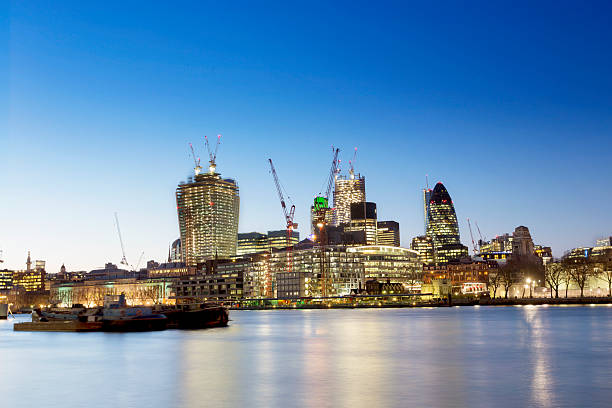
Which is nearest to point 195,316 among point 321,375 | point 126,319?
point 126,319

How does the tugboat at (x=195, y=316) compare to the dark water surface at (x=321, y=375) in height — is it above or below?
below

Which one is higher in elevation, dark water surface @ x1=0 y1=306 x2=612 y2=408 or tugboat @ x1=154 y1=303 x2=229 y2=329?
dark water surface @ x1=0 y1=306 x2=612 y2=408

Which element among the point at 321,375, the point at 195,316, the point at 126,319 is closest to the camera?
the point at 321,375

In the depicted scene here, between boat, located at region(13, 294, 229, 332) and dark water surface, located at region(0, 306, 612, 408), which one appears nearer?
dark water surface, located at region(0, 306, 612, 408)

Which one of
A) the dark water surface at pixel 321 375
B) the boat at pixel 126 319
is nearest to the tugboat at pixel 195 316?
the boat at pixel 126 319

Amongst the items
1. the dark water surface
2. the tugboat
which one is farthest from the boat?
the dark water surface

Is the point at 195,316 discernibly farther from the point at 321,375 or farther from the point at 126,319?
the point at 321,375

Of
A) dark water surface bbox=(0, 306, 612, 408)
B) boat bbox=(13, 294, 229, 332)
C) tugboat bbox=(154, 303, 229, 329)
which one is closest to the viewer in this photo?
dark water surface bbox=(0, 306, 612, 408)

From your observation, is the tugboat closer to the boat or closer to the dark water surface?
the boat

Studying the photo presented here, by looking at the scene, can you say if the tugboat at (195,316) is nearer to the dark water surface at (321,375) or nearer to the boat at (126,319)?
the boat at (126,319)

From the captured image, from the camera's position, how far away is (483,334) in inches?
3081

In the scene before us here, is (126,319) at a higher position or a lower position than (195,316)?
higher

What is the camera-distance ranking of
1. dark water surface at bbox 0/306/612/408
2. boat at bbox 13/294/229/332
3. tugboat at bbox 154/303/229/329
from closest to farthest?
dark water surface at bbox 0/306/612/408
boat at bbox 13/294/229/332
tugboat at bbox 154/303/229/329

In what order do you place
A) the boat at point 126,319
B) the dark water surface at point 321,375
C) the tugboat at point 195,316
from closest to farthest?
1. the dark water surface at point 321,375
2. the boat at point 126,319
3. the tugboat at point 195,316
